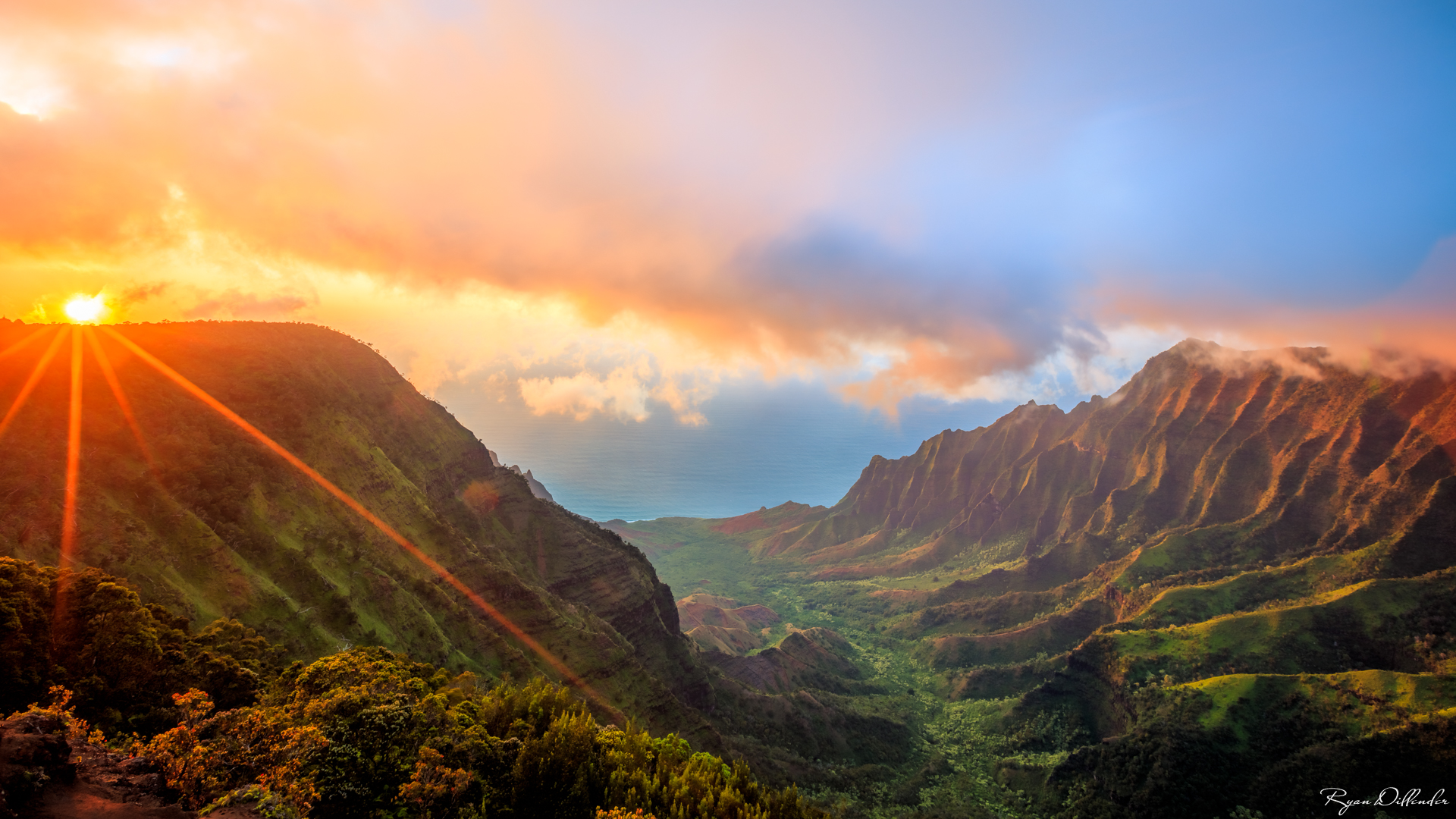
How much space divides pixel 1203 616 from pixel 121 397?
16844 centimetres

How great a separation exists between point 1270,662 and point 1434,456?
83.8m

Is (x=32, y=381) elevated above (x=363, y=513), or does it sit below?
above

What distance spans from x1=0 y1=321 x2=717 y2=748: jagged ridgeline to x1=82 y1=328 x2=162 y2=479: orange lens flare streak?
10.7 inches

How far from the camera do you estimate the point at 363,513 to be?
60.5m

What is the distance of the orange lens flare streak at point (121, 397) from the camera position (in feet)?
155

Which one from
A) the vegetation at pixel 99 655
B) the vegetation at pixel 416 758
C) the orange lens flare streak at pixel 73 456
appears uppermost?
the orange lens flare streak at pixel 73 456

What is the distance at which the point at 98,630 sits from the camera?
25516 millimetres

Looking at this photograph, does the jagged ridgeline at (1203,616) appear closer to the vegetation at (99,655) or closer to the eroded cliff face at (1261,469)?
the eroded cliff face at (1261,469)

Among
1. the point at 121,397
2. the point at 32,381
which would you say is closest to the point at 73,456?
the point at 121,397

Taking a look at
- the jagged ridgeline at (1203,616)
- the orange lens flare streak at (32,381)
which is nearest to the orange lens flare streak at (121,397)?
the orange lens flare streak at (32,381)

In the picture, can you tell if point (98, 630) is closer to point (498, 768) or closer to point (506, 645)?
point (498, 768)
